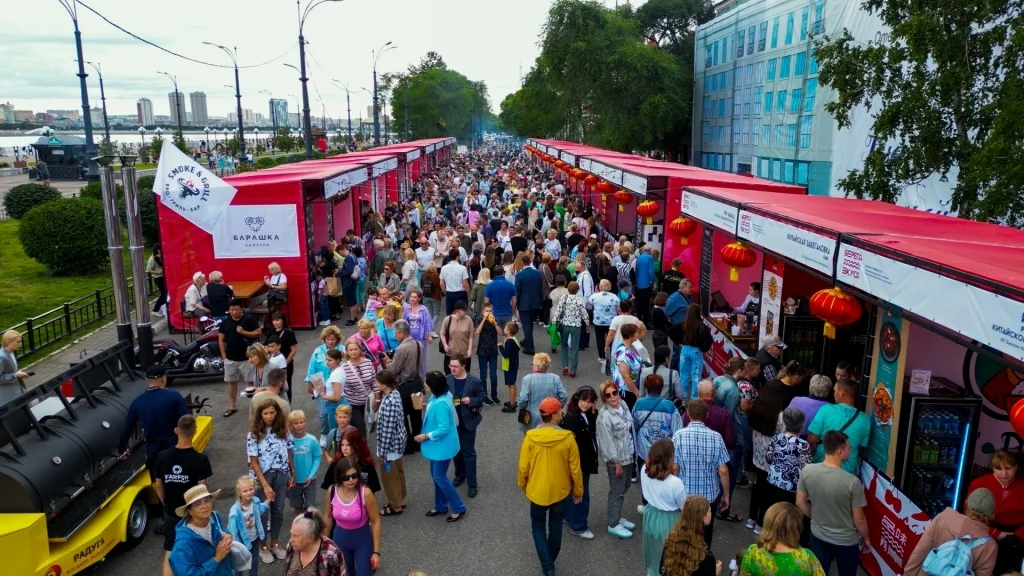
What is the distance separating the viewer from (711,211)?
11.1m

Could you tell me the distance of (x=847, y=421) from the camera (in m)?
6.27

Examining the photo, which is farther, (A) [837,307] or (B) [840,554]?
(A) [837,307]

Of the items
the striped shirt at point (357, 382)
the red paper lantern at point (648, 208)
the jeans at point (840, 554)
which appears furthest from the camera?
the red paper lantern at point (648, 208)

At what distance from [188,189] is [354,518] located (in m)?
5.85

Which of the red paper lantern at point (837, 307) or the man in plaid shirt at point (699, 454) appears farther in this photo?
the red paper lantern at point (837, 307)

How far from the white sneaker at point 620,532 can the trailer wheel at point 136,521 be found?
440 centimetres

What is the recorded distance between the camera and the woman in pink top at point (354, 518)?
5.22m

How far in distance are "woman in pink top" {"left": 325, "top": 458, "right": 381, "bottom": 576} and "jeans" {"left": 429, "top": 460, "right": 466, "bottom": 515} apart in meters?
1.50

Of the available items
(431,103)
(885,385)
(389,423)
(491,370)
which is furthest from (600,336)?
(431,103)

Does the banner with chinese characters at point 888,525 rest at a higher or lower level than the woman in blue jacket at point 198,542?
lower

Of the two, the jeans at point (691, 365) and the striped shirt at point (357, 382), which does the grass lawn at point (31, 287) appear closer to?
the striped shirt at point (357, 382)

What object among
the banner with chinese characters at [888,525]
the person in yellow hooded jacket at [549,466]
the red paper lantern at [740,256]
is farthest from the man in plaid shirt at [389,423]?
the red paper lantern at [740,256]

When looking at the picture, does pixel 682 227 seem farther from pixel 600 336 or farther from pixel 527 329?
pixel 527 329

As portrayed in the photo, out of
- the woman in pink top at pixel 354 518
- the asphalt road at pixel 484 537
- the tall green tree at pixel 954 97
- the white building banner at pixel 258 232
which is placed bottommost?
the asphalt road at pixel 484 537
